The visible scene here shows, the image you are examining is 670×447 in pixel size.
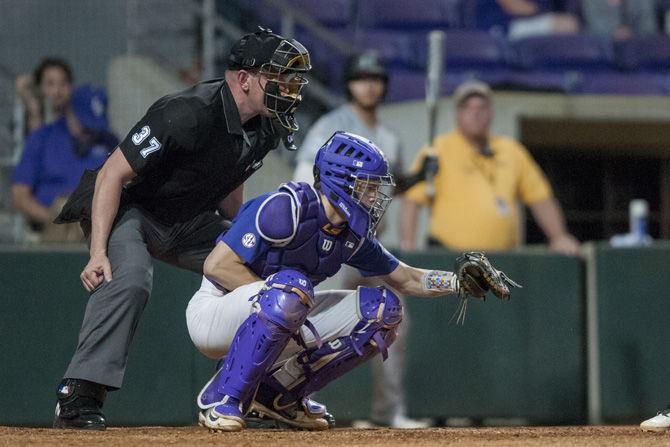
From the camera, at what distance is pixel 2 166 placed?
8484 mm

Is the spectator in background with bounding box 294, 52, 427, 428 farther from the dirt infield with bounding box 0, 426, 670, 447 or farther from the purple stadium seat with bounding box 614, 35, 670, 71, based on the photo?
the purple stadium seat with bounding box 614, 35, 670, 71

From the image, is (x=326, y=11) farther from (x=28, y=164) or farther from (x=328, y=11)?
(x=28, y=164)

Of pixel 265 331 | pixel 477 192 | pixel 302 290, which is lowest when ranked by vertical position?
pixel 265 331

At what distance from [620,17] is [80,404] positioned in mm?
7786

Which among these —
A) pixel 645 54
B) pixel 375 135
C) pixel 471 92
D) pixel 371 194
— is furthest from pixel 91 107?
pixel 645 54

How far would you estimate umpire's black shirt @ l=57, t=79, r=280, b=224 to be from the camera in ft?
16.9

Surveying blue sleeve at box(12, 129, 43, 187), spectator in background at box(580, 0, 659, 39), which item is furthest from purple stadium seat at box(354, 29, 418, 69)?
blue sleeve at box(12, 129, 43, 187)

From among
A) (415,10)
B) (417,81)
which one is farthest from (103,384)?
(415,10)

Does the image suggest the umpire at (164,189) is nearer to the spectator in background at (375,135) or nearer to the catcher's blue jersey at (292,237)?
the catcher's blue jersey at (292,237)

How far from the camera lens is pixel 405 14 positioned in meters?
11.0

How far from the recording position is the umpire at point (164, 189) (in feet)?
16.9

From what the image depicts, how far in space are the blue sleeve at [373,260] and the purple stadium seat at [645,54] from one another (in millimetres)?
6358

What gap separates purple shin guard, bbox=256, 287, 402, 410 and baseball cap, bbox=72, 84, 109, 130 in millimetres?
3153

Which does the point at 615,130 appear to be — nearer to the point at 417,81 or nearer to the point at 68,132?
the point at 417,81
